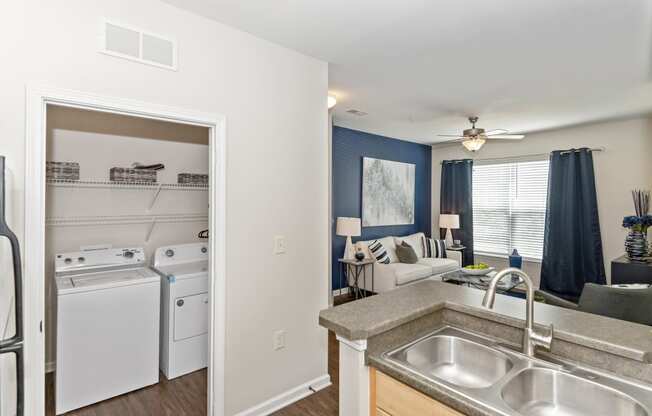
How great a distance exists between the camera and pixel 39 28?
1.56 metres

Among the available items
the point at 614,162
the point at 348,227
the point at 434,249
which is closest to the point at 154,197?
the point at 348,227

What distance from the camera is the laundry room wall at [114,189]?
9.32 feet

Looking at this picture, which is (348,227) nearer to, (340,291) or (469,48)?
(340,291)

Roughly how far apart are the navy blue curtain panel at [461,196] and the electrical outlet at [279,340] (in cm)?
453

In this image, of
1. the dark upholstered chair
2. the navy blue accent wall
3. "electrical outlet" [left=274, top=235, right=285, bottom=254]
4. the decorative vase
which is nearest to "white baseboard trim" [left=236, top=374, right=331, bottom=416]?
"electrical outlet" [left=274, top=235, right=285, bottom=254]

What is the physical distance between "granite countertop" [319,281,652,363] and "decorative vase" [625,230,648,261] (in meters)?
3.38

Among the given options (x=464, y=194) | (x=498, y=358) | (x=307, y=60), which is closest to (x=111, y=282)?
(x=307, y=60)

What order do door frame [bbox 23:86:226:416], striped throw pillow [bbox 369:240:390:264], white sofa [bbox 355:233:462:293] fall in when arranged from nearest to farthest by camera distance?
door frame [bbox 23:86:226:416]
white sofa [bbox 355:233:462:293]
striped throw pillow [bbox 369:240:390:264]

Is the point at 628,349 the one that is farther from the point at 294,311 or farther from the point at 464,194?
the point at 464,194

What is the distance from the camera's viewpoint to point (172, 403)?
8.19 ft

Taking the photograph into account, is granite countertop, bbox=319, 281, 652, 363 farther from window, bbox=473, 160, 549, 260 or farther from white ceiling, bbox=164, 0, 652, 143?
window, bbox=473, 160, 549, 260

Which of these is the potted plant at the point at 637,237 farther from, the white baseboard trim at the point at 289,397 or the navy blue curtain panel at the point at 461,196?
the white baseboard trim at the point at 289,397

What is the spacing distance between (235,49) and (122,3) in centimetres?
63

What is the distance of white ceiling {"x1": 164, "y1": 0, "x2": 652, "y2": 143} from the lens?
1.95 m
